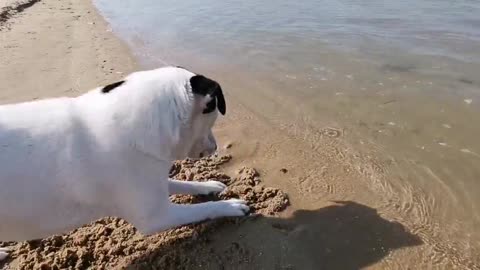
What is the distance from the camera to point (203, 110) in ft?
11.0

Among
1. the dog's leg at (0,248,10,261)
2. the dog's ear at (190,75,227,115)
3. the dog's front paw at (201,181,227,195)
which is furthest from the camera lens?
the dog's front paw at (201,181,227,195)

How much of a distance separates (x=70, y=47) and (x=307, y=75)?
184 inches

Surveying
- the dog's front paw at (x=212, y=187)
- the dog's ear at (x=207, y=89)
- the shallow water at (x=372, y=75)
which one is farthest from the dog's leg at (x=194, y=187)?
the shallow water at (x=372, y=75)

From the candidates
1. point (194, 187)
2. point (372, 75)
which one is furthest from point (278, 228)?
point (372, 75)

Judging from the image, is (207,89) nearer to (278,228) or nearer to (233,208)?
(233,208)

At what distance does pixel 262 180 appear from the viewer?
432 centimetres

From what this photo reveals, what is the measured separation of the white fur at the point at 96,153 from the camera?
9.79 feet

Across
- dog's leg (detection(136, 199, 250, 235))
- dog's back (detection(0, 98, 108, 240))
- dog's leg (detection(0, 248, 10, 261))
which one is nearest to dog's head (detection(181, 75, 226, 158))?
dog's leg (detection(136, 199, 250, 235))

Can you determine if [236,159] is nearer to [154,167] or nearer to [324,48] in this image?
[154,167]

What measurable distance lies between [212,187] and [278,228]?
701 mm

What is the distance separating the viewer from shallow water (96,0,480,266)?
4.11m

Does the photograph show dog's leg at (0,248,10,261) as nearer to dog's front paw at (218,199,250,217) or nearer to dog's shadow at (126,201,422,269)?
dog's shadow at (126,201,422,269)

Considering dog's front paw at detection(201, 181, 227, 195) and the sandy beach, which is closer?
the sandy beach

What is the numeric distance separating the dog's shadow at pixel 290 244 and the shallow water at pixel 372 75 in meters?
0.34
